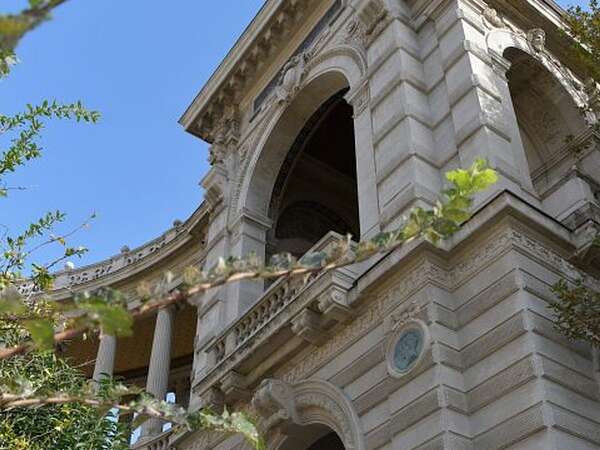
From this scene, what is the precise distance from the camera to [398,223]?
13477mm

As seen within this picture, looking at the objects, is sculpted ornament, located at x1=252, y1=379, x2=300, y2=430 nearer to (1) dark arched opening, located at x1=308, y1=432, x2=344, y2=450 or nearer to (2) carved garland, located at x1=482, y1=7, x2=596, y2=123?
(1) dark arched opening, located at x1=308, y1=432, x2=344, y2=450

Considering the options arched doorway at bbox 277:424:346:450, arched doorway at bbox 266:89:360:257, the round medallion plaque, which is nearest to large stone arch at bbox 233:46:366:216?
arched doorway at bbox 266:89:360:257

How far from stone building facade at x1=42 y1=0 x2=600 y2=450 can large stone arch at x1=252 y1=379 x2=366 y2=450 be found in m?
0.04

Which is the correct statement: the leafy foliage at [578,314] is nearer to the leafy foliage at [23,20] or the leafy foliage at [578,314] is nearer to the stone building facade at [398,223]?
the stone building facade at [398,223]

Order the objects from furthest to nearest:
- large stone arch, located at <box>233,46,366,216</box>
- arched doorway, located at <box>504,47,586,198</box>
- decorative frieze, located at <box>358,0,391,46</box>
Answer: large stone arch, located at <box>233,46,366,216</box>
arched doorway, located at <box>504,47,586,198</box>
decorative frieze, located at <box>358,0,391,46</box>

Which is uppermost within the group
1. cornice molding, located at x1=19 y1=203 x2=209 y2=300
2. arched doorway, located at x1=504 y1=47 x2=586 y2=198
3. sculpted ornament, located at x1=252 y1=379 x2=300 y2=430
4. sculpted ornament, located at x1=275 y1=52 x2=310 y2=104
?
cornice molding, located at x1=19 y1=203 x2=209 y2=300

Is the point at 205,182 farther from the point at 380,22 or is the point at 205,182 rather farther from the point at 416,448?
the point at 416,448

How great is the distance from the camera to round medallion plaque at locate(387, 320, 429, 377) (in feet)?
37.9

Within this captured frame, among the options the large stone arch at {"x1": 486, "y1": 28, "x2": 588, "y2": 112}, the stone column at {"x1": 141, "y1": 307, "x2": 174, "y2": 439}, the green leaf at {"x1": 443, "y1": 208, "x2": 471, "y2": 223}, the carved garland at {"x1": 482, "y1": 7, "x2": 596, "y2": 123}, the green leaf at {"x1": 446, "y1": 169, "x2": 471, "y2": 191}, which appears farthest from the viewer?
the stone column at {"x1": 141, "y1": 307, "x2": 174, "y2": 439}

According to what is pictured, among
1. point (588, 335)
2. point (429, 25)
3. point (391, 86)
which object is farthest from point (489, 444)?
point (429, 25)

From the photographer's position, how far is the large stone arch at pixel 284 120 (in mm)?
19422

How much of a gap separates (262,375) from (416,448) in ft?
16.4

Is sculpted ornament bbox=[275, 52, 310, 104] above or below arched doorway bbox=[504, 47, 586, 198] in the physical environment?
above

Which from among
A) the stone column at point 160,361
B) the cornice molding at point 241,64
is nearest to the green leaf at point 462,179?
the cornice molding at point 241,64
